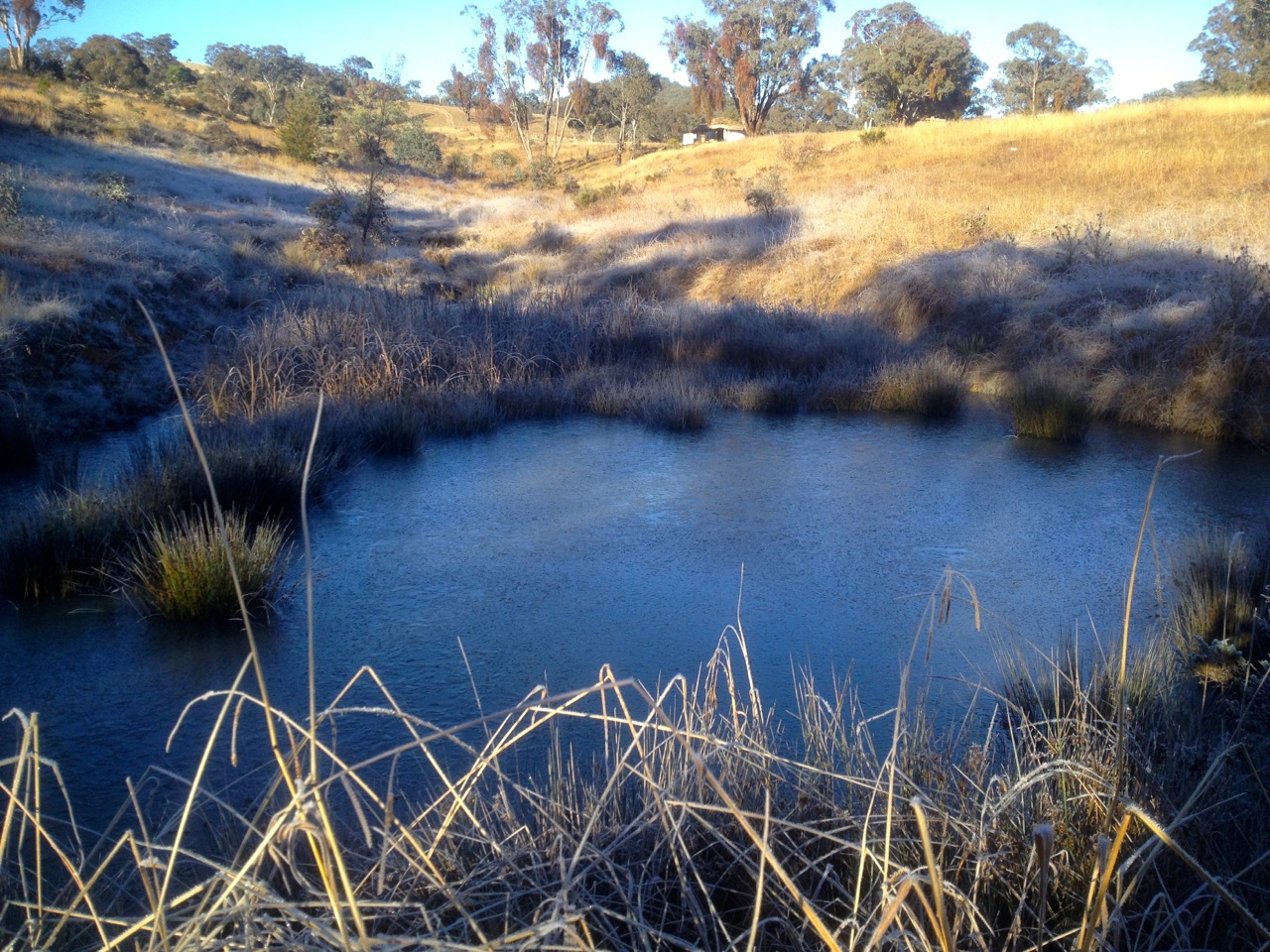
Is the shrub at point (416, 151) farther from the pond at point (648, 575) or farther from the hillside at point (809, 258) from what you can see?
the pond at point (648, 575)

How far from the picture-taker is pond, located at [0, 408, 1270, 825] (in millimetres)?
4219

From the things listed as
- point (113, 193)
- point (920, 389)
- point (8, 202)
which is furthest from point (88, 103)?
point (920, 389)

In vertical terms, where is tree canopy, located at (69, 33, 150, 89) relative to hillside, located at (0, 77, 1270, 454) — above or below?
above

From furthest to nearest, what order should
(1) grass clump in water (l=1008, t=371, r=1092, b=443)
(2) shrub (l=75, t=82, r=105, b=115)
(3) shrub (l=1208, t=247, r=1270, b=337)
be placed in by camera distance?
(2) shrub (l=75, t=82, r=105, b=115), (3) shrub (l=1208, t=247, r=1270, b=337), (1) grass clump in water (l=1008, t=371, r=1092, b=443)

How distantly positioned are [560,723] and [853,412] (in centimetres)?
734

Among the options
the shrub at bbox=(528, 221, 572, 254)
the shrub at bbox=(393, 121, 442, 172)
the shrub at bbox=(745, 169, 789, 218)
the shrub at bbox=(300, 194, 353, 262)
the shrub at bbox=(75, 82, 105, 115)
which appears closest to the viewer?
the shrub at bbox=(300, 194, 353, 262)

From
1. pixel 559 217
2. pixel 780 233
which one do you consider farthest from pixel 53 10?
pixel 780 233

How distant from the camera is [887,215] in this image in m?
18.8

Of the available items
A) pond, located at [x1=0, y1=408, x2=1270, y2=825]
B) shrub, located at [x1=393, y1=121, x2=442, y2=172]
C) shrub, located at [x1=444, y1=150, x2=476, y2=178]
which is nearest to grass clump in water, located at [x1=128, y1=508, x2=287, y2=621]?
pond, located at [x1=0, y1=408, x2=1270, y2=825]

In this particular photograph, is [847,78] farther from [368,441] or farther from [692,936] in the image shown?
[692,936]

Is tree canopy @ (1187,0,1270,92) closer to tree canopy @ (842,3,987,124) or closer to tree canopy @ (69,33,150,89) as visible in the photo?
tree canopy @ (842,3,987,124)

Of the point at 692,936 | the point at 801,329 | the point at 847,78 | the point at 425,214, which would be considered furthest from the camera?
the point at 847,78

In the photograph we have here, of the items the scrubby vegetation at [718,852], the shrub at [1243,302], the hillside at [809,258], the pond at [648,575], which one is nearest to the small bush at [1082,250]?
the hillside at [809,258]

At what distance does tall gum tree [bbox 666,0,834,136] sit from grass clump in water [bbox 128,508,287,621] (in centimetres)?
4937
